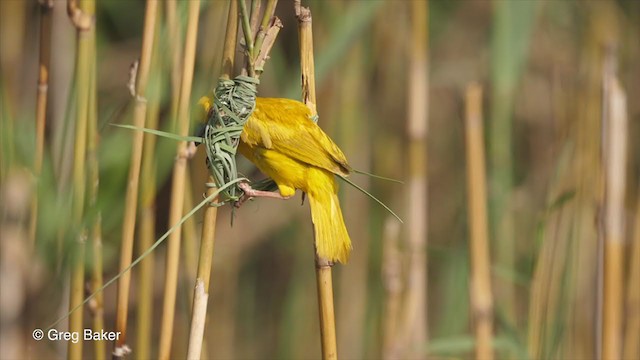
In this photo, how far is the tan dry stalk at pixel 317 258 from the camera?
3.25 ft

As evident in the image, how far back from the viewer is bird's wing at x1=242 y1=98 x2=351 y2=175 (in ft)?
3.34

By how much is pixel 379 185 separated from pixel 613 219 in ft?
2.89

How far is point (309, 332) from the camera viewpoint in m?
2.17

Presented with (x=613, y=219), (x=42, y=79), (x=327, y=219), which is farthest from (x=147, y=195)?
(x=613, y=219)

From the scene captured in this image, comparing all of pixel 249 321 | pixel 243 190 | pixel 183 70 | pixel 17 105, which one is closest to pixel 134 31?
pixel 17 105

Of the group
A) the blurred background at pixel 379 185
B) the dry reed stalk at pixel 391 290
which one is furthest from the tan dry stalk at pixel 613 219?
the dry reed stalk at pixel 391 290

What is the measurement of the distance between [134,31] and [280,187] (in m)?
1.40

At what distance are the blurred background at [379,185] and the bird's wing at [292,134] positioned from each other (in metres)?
0.09

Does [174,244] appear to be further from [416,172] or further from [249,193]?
[416,172]

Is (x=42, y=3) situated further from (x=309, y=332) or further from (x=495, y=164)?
(x=309, y=332)

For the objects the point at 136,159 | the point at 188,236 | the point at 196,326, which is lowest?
the point at 196,326

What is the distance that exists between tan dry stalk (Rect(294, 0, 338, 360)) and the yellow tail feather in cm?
2

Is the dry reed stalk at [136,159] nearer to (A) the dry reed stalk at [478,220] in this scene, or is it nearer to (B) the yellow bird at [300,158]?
(B) the yellow bird at [300,158]

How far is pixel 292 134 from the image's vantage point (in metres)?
1.01
